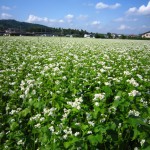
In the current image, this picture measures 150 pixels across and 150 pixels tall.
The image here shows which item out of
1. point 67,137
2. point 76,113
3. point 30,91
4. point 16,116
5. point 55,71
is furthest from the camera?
point 55,71

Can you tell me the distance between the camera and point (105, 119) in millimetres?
4242

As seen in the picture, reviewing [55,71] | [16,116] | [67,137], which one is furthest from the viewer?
[55,71]

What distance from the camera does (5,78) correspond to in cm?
761

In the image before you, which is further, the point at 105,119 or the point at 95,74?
the point at 95,74

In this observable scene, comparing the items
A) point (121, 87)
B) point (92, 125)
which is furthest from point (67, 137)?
point (121, 87)

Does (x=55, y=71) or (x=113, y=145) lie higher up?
(x=55, y=71)

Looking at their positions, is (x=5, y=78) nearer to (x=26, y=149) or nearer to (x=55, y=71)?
(x=55, y=71)

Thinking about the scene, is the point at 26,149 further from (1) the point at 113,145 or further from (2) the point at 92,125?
(1) the point at 113,145

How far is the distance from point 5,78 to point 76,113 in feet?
13.3

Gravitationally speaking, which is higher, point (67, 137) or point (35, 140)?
point (67, 137)

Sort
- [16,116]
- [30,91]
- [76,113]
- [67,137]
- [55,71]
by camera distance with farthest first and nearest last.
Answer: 1. [55,71]
2. [30,91]
3. [16,116]
4. [76,113]
5. [67,137]

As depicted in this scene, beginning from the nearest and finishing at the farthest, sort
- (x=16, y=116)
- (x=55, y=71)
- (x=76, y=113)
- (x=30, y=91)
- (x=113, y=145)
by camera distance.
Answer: (x=113, y=145) → (x=76, y=113) → (x=16, y=116) → (x=30, y=91) → (x=55, y=71)

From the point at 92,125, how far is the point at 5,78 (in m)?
4.69

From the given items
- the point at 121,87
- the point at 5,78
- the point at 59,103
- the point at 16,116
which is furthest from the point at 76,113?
the point at 5,78
